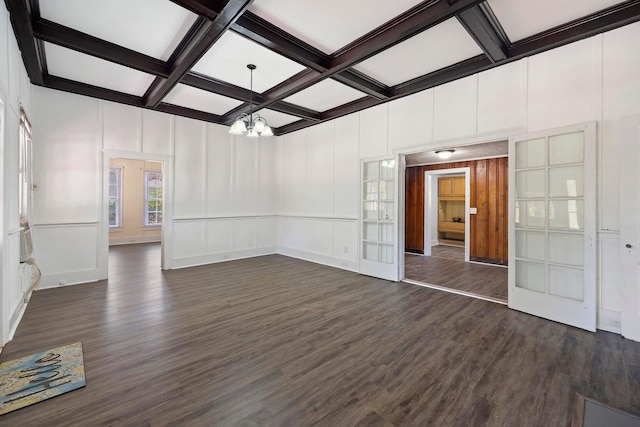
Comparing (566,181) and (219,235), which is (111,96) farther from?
(566,181)

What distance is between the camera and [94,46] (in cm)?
324

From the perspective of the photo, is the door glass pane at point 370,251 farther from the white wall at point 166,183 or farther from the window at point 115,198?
the window at point 115,198

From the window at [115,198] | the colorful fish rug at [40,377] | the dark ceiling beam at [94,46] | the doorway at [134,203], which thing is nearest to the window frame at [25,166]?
the dark ceiling beam at [94,46]

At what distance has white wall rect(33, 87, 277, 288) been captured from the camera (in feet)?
14.4

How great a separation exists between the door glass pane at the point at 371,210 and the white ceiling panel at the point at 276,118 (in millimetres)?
2581

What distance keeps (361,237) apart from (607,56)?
12.6 ft

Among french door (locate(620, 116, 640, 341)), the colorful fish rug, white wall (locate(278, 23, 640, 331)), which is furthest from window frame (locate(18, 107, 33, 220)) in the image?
french door (locate(620, 116, 640, 341))

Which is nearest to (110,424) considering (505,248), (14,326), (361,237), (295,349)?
(295,349)

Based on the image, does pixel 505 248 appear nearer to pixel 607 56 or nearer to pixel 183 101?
pixel 607 56

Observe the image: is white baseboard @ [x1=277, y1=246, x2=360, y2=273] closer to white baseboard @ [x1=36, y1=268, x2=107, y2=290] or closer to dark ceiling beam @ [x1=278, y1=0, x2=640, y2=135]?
dark ceiling beam @ [x1=278, y1=0, x2=640, y2=135]

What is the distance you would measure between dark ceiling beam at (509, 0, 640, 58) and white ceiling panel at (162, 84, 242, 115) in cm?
436

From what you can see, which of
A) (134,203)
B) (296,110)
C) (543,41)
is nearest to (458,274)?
(543,41)

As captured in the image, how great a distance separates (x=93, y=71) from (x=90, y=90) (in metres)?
0.67

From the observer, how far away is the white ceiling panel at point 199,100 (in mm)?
4770
